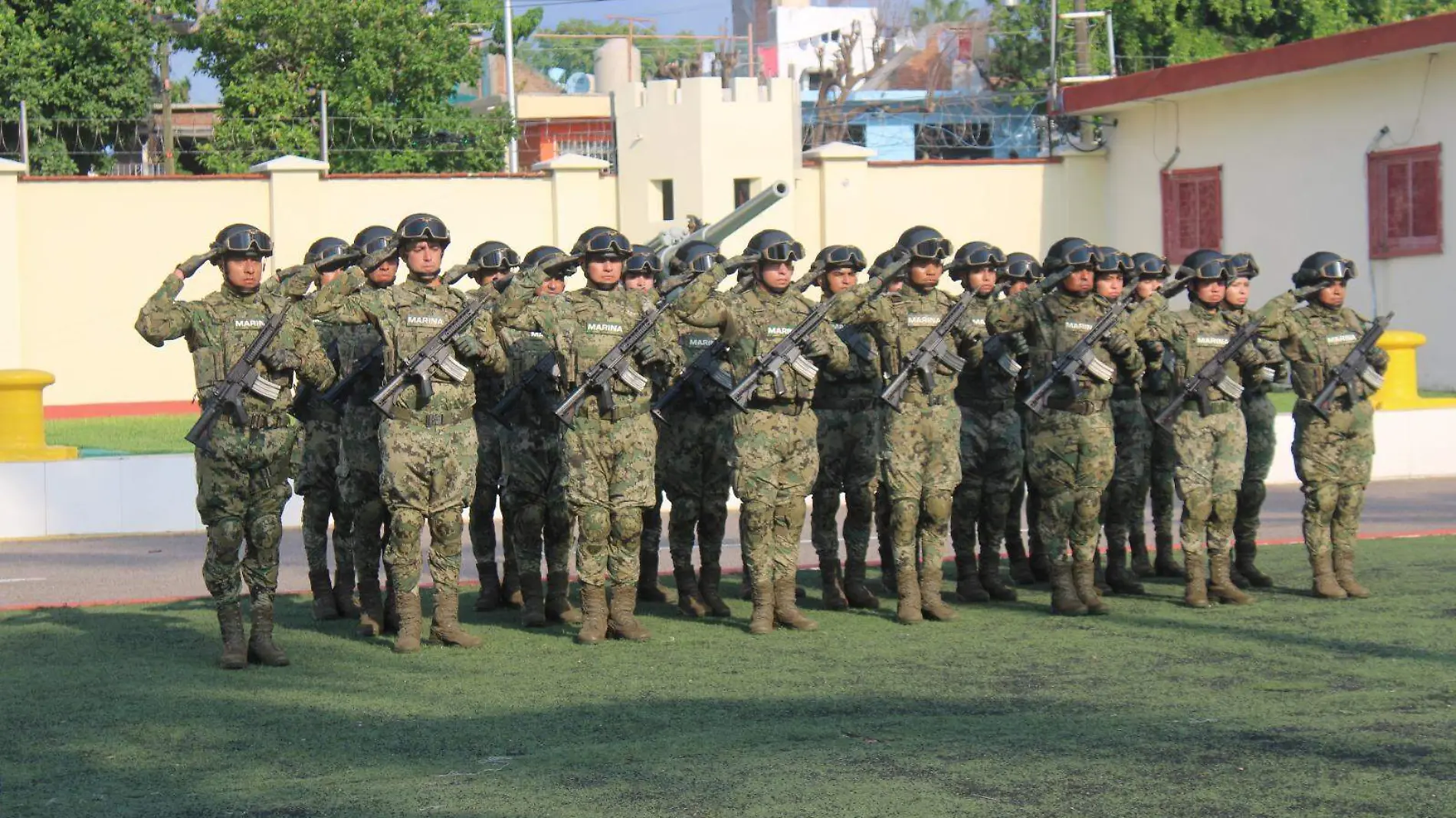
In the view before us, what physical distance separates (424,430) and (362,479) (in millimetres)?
925

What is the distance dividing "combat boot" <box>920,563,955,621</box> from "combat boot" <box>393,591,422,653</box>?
108 inches

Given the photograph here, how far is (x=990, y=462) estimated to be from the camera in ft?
37.2

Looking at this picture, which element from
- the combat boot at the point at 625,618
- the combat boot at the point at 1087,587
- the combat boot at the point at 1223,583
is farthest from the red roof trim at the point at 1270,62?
the combat boot at the point at 625,618

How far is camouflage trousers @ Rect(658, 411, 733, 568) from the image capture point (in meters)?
10.9

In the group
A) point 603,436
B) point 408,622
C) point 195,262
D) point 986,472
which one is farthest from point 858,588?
point 195,262

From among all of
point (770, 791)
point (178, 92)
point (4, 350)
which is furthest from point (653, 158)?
point (770, 791)

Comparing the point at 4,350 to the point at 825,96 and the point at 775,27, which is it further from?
the point at 775,27

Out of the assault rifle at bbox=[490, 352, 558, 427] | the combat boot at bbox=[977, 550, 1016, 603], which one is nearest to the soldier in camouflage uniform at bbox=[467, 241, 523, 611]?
the assault rifle at bbox=[490, 352, 558, 427]

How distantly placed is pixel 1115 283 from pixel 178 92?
33.5 metres

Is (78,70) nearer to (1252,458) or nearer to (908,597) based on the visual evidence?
(1252,458)

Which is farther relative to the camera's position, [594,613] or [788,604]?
[788,604]

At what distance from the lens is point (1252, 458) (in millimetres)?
11555

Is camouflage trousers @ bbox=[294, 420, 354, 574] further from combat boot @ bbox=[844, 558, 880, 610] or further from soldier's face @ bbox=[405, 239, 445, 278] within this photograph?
combat boot @ bbox=[844, 558, 880, 610]

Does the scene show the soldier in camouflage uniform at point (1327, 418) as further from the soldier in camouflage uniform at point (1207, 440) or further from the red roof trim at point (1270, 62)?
the red roof trim at point (1270, 62)
